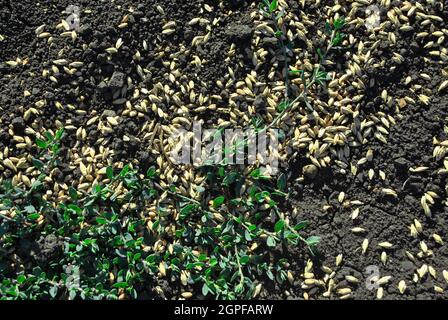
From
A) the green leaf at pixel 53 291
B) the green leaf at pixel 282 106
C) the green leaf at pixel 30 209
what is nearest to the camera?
the green leaf at pixel 53 291

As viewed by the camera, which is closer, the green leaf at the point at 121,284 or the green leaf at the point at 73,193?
the green leaf at the point at 121,284

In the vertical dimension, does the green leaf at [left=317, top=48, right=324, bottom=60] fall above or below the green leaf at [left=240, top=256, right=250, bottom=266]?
above

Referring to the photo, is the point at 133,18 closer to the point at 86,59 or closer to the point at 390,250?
the point at 86,59

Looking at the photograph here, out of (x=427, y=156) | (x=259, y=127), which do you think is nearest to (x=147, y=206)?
(x=259, y=127)

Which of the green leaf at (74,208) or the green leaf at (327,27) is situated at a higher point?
the green leaf at (327,27)

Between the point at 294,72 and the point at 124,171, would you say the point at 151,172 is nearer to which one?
the point at 124,171

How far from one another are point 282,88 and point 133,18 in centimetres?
81

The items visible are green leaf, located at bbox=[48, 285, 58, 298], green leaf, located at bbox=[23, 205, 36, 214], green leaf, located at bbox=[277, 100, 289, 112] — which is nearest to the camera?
green leaf, located at bbox=[48, 285, 58, 298]

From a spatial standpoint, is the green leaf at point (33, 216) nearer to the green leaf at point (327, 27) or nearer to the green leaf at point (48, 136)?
the green leaf at point (48, 136)

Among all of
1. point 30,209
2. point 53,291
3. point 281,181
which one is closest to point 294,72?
point 281,181

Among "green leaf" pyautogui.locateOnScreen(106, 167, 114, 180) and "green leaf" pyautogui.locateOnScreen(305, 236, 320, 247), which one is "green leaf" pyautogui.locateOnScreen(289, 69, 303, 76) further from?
"green leaf" pyautogui.locateOnScreen(106, 167, 114, 180)

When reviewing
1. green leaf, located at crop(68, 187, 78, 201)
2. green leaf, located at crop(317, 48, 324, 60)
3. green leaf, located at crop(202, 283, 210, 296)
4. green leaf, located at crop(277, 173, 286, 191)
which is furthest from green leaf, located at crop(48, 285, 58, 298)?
green leaf, located at crop(317, 48, 324, 60)

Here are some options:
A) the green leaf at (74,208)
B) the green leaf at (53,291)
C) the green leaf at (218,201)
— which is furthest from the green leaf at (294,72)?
the green leaf at (53,291)

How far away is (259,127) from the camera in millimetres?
3809
